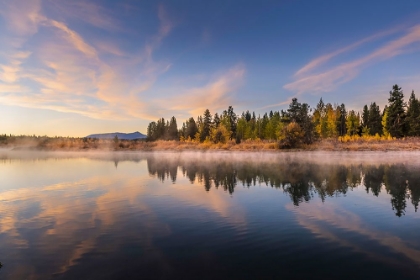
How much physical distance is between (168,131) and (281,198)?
149120 millimetres

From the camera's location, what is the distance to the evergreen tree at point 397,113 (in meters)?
83.7

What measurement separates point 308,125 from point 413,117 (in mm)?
37673

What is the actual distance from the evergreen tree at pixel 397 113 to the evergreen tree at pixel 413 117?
2602mm

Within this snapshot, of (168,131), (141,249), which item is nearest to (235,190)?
(141,249)

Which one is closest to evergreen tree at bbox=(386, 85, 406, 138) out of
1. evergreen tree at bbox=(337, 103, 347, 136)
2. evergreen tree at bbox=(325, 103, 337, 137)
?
evergreen tree at bbox=(325, 103, 337, 137)

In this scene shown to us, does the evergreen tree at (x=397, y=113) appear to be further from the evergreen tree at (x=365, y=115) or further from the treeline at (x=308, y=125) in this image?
the evergreen tree at (x=365, y=115)

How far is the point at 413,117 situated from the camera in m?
86.6

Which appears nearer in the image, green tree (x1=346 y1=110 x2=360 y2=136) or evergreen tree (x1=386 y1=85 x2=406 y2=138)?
evergreen tree (x1=386 y1=85 x2=406 y2=138)

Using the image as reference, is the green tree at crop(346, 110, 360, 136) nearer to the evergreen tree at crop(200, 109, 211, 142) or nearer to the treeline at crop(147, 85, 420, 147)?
the treeline at crop(147, 85, 420, 147)

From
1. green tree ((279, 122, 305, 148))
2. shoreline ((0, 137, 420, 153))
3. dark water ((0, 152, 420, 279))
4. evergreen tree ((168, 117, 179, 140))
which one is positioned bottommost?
dark water ((0, 152, 420, 279))

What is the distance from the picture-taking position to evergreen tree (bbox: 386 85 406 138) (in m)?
83.7

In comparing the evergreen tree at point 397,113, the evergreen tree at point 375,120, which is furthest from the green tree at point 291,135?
the evergreen tree at point 375,120

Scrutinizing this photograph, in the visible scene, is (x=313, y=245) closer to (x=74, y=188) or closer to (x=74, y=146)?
(x=74, y=188)

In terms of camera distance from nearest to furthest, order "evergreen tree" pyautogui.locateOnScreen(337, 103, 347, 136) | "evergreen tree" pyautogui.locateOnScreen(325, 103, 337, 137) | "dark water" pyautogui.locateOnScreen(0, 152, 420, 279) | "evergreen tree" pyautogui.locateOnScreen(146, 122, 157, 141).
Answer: "dark water" pyautogui.locateOnScreen(0, 152, 420, 279) < "evergreen tree" pyautogui.locateOnScreen(325, 103, 337, 137) < "evergreen tree" pyautogui.locateOnScreen(337, 103, 347, 136) < "evergreen tree" pyautogui.locateOnScreen(146, 122, 157, 141)
